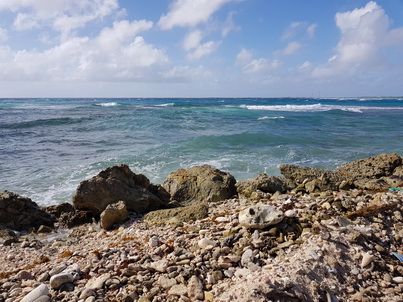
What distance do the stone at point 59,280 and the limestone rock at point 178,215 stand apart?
191 cm

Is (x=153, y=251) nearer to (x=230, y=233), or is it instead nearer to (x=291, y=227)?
(x=230, y=233)

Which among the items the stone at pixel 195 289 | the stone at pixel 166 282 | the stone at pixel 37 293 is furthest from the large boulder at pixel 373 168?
the stone at pixel 37 293

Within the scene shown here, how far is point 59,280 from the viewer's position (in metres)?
3.00

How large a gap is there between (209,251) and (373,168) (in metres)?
6.35

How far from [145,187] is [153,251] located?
3.16 metres

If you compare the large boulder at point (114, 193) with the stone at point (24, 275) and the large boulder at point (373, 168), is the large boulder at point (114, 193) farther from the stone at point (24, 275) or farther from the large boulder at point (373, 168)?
the large boulder at point (373, 168)

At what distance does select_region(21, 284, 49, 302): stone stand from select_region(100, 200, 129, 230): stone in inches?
92.3

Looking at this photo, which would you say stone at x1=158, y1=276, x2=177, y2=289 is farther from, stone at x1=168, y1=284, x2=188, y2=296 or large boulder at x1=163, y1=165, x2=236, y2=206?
large boulder at x1=163, y1=165, x2=236, y2=206

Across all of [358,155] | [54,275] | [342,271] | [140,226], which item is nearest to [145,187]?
[140,226]

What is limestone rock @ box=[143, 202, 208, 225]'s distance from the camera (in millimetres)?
4852

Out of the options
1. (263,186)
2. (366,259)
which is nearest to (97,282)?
(366,259)

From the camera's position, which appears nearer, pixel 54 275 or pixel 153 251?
pixel 54 275

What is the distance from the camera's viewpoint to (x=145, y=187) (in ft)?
21.9

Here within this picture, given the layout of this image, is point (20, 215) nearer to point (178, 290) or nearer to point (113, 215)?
point (113, 215)
